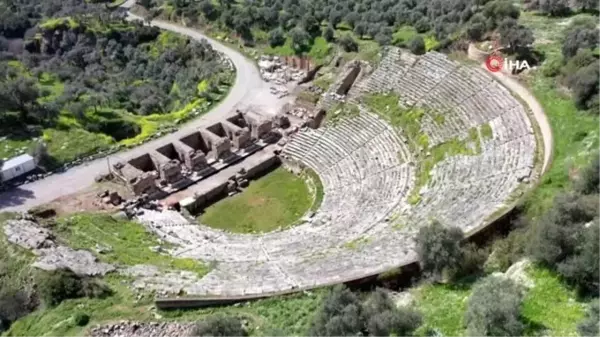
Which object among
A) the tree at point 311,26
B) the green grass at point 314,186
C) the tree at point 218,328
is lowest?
the green grass at point 314,186

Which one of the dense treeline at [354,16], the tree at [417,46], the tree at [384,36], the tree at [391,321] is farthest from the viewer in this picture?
the tree at [384,36]

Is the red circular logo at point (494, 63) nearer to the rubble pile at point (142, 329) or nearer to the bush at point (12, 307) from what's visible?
the rubble pile at point (142, 329)

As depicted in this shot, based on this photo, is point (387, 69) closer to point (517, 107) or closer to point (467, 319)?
point (517, 107)

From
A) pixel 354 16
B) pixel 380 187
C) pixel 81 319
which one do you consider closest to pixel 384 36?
pixel 354 16

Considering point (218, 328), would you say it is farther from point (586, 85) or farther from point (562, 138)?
point (586, 85)

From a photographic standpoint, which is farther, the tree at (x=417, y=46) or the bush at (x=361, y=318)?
the tree at (x=417, y=46)

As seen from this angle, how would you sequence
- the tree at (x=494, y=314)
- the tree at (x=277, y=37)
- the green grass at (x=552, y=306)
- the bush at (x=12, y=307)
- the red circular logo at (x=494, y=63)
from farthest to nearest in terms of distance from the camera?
the tree at (x=277, y=37)
the red circular logo at (x=494, y=63)
the bush at (x=12, y=307)
the green grass at (x=552, y=306)
the tree at (x=494, y=314)

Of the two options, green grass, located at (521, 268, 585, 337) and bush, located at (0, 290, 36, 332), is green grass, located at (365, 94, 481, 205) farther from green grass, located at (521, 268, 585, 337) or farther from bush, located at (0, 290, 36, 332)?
bush, located at (0, 290, 36, 332)

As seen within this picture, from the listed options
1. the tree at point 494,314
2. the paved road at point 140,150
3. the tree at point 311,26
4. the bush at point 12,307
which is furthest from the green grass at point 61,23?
the tree at point 494,314
